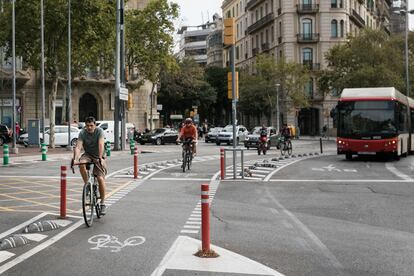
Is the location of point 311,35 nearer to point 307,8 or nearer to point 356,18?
point 307,8

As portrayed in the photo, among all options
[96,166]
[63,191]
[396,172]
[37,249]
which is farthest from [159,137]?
[37,249]

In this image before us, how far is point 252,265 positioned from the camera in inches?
253

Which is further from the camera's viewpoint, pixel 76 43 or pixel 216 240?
pixel 76 43

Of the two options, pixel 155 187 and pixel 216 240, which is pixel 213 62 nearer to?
pixel 155 187

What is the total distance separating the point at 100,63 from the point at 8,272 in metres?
45.9

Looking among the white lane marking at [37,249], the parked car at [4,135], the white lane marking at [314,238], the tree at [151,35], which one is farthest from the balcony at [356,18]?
the white lane marking at [37,249]

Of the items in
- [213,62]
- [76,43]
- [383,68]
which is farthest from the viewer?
[213,62]

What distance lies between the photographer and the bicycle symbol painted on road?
7438 mm

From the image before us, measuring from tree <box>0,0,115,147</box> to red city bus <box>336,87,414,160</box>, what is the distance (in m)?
17.0

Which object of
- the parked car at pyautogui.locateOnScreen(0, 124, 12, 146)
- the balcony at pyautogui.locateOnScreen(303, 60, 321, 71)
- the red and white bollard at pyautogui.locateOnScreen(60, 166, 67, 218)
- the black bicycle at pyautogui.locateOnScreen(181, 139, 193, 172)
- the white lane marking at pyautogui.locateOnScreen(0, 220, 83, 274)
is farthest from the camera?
the balcony at pyautogui.locateOnScreen(303, 60, 321, 71)

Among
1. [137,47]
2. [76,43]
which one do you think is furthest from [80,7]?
[137,47]

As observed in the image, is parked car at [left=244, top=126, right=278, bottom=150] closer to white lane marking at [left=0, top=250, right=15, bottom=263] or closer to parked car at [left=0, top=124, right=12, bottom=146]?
parked car at [left=0, top=124, right=12, bottom=146]

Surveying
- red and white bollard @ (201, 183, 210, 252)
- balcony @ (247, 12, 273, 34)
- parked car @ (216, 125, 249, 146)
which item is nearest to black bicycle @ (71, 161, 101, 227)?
red and white bollard @ (201, 183, 210, 252)

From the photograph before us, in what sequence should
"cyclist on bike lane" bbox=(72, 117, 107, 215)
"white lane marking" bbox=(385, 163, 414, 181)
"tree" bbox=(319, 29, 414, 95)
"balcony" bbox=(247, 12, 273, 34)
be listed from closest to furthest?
"cyclist on bike lane" bbox=(72, 117, 107, 215), "white lane marking" bbox=(385, 163, 414, 181), "tree" bbox=(319, 29, 414, 95), "balcony" bbox=(247, 12, 273, 34)
